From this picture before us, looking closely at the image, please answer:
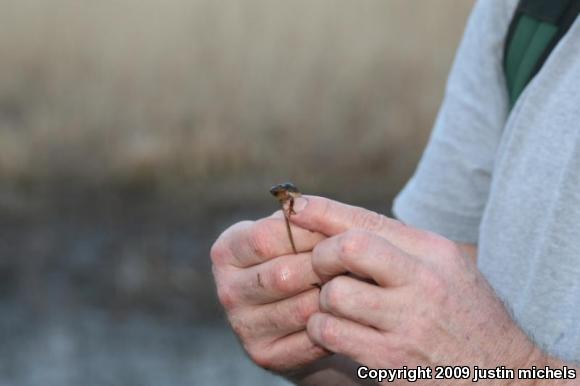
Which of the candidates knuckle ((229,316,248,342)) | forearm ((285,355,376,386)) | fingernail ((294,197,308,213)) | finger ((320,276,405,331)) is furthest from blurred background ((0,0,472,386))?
finger ((320,276,405,331))

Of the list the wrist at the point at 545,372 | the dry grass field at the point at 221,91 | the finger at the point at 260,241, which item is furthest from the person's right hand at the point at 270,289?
the dry grass field at the point at 221,91

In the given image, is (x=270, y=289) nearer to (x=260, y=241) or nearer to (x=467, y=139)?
(x=260, y=241)

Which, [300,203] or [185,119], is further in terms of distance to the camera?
[185,119]

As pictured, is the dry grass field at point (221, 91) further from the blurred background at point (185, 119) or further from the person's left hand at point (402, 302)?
the person's left hand at point (402, 302)

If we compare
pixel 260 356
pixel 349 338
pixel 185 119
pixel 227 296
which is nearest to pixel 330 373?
pixel 260 356

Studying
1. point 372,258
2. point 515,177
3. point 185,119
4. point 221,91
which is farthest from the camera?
point 221,91

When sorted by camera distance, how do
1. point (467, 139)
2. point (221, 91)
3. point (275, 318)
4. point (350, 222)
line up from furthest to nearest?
point (221, 91) → point (467, 139) → point (275, 318) → point (350, 222)

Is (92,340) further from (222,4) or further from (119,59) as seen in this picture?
(222,4)

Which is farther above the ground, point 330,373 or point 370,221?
point 370,221

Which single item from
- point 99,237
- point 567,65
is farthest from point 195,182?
point 567,65
